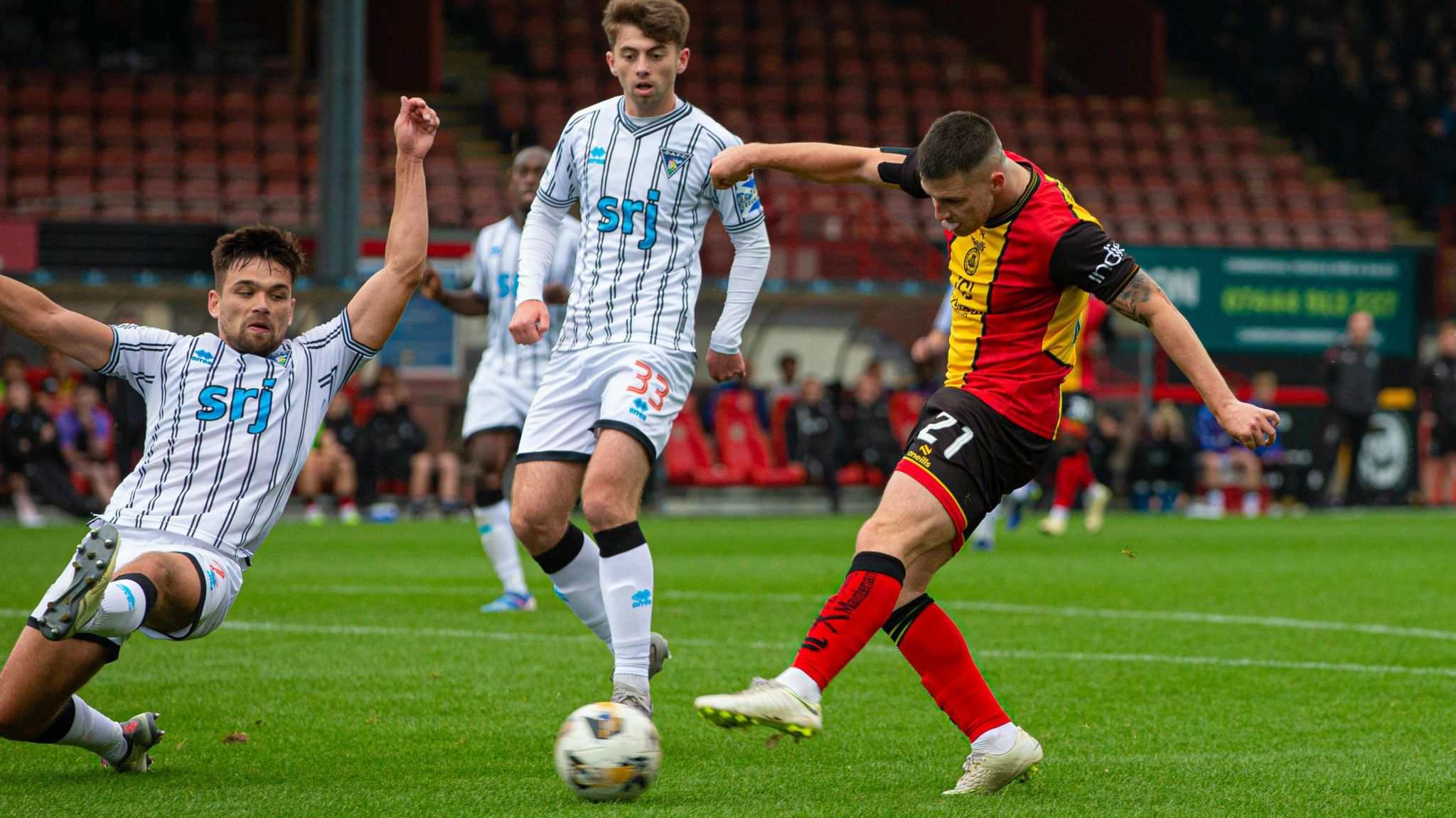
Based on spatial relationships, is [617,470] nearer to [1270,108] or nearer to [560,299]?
[560,299]

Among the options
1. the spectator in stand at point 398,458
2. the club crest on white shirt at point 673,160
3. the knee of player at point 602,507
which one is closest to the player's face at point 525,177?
the club crest on white shirt at point 673,160

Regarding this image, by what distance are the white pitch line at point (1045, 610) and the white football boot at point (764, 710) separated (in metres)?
4.76

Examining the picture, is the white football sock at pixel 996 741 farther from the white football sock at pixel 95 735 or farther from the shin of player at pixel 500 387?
the shin of player at pixel 500 387

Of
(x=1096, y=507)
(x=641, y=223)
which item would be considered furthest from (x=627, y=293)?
(x=1096, y=507)

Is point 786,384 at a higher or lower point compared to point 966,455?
lower

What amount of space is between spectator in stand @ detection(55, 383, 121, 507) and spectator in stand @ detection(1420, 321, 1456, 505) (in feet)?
47.2

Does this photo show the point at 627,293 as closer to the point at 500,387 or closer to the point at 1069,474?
the point at 500,387

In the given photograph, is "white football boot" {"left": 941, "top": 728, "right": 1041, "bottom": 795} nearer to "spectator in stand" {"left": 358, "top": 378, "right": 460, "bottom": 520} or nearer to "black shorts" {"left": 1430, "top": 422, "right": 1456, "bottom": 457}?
"spectator in stand" {"left": 358, "top": 378, "right": 460, "bottom": 520}

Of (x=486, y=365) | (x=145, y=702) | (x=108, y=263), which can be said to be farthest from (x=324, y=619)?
(x=108, y=263)

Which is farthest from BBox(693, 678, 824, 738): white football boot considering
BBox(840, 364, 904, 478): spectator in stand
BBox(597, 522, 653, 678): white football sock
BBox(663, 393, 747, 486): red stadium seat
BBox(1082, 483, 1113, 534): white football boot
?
BBox(840, 364, 904, 478): spectator in stand

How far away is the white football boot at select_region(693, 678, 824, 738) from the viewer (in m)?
3.70

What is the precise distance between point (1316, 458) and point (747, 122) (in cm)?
900

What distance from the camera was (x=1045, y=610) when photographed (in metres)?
8.59

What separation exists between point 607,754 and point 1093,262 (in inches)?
66.1
